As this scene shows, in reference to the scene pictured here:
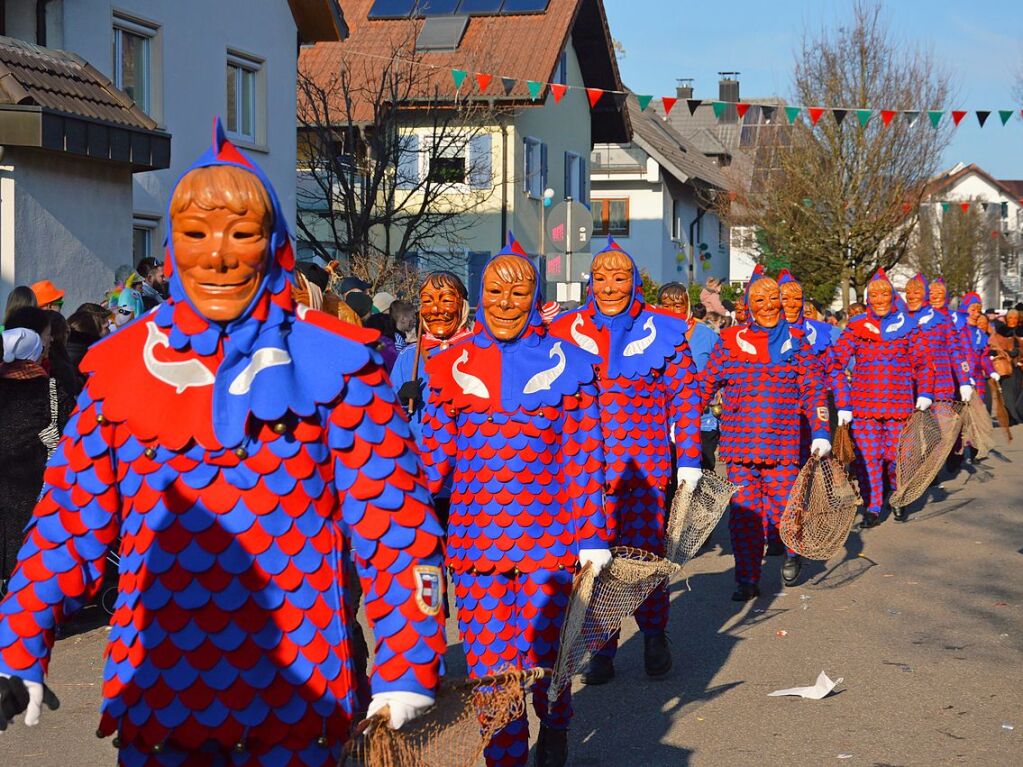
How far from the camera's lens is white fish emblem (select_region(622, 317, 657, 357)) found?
7.70 meters

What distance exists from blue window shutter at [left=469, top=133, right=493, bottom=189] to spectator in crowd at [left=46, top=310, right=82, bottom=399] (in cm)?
2208

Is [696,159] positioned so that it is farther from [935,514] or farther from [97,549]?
[97,549]

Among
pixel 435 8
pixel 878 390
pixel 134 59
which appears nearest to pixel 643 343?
pixel 878 390

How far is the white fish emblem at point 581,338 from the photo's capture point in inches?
306

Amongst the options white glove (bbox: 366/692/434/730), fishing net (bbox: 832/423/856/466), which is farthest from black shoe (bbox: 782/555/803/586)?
white glove (bbox: 366/692/434/730)

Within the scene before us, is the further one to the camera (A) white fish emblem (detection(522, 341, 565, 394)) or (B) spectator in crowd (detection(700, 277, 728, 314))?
(B) spectator in crowd (detection(700, 277, 728, 314))

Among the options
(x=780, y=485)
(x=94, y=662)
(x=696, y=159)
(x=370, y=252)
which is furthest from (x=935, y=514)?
(x=696, y=159)

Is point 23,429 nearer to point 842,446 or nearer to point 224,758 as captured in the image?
point 224,758

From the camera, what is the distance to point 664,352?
7691 mm

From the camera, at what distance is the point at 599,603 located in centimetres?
569

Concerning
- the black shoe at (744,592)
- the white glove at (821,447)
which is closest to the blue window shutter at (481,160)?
the white glove at (821,447)

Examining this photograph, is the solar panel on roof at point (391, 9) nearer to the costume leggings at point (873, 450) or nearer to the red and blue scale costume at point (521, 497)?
the costume leggings at point (873, 450)

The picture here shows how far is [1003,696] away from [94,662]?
448 centimetres

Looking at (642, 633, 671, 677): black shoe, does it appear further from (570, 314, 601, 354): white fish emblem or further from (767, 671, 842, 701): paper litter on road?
(570, 314, 601, 354): white fish emblem
